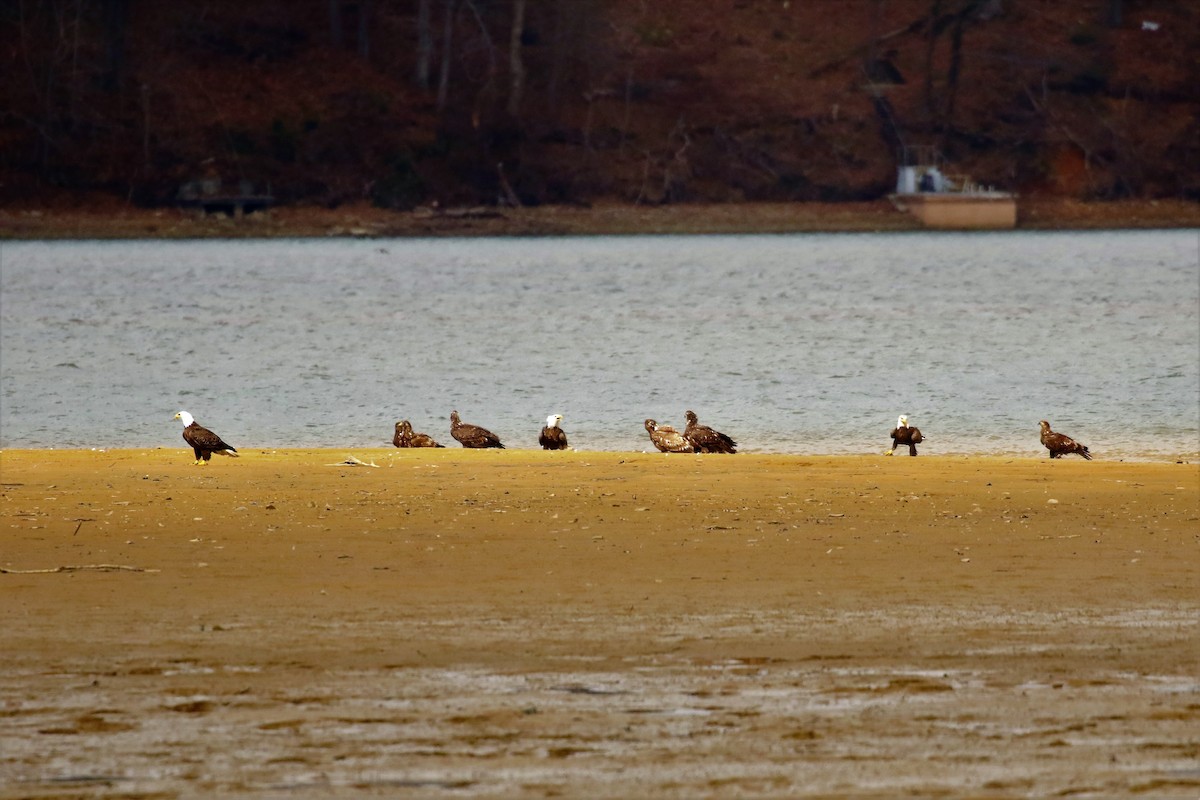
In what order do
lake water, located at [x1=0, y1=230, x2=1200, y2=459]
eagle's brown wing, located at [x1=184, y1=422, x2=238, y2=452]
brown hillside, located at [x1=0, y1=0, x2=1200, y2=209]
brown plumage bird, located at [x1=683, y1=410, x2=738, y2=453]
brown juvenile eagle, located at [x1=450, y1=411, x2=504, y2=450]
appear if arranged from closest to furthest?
eagle's brown wing, located at [x1=184, y1=422, x2=238, y2=452] → brown plumage bird, located at [x1=683, y1=410, x2=738, y2=453] → brown juvenile eagle, located at [x1=450, y1=411, x2=504, y2=450] → lake water, located at [x1=0, y1=230, x2=1200, y2=459] → brown hillside, located at [x1=0, y1=0, x2=1200, y2=209]

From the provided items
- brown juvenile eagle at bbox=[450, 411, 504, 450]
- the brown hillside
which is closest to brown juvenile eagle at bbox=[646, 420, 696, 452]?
brown juvenile eagle at bbox=[450, 411, 504, 450]

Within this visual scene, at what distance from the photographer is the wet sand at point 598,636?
6848 mm

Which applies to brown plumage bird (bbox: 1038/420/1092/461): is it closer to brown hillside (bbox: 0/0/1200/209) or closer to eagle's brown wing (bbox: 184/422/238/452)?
eagle's brown wing (bbox: 184/422/238/452)

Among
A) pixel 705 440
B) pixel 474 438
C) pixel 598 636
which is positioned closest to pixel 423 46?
pixel 474 438

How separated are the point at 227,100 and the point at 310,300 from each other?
46773 mm

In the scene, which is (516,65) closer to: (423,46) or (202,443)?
(423,46)

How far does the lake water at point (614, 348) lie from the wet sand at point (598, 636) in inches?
288

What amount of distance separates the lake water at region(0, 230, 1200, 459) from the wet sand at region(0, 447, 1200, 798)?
7.32 metres

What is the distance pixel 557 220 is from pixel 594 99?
8830 mm

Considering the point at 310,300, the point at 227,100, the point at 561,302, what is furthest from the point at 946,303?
the point at 227,100

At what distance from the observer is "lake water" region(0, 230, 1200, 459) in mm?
22234

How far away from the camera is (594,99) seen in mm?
95062

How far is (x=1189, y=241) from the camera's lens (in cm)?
8131

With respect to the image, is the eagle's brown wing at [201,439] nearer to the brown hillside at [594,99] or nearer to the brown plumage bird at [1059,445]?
the brown plumage bird at [1059,445]
